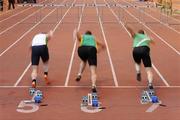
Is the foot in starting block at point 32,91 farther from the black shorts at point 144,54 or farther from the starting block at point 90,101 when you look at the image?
the black shorts at point 144,54

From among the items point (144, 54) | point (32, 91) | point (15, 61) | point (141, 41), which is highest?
point (141, 41)

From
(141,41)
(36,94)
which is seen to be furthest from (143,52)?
(36,94)

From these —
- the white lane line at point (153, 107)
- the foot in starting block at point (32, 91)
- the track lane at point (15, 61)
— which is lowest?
the track lane at point (15, 61)

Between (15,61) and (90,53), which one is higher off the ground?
(90,53)

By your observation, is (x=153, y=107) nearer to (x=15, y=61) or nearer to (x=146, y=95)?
(x=146, y=95)

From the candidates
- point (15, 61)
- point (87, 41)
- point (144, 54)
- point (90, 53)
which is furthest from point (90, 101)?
point (15, 61)

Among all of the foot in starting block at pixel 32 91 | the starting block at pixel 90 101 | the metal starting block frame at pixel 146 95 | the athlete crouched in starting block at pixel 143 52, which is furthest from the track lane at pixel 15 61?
the metal starting block frame at pixel 146 95

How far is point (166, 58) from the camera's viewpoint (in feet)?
60.7

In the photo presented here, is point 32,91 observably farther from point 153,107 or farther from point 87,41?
point 153,107

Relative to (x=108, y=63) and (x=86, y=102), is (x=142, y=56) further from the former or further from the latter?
(x=108, y=63)

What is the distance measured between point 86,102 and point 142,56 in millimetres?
2318

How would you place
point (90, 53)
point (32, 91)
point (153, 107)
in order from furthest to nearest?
1. point (90, 53)
2. point (32, 91)
3. point (153, 107)

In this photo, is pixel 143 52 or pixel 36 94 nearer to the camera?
pixel 36 94

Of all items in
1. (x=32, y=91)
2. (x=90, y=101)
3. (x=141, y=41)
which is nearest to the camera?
(x=90, y=101)
